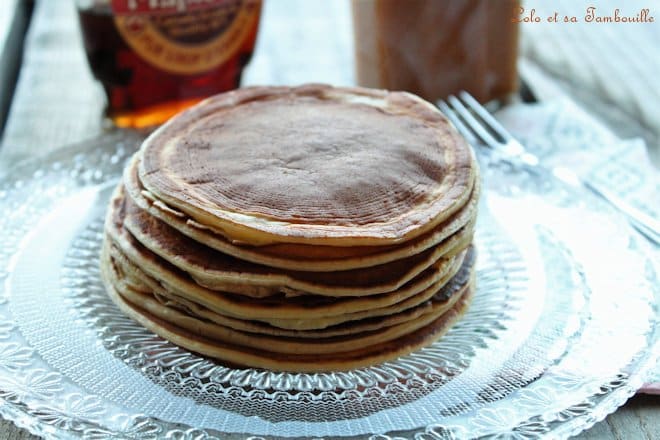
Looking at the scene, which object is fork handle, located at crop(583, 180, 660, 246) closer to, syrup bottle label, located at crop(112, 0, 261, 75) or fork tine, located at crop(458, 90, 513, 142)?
fork tine, located at crop(458, 90, 513, 142)

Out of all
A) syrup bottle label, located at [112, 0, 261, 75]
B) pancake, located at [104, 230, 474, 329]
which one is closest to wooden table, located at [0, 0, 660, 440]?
syrup bottle label, located at [112, 0, 261, 75]

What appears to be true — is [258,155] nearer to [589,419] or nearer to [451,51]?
[589,419]

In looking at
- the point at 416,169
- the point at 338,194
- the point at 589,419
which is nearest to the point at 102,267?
the point at 338,194

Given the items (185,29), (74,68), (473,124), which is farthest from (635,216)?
(74,68)

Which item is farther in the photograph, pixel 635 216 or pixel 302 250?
pixel 635 216

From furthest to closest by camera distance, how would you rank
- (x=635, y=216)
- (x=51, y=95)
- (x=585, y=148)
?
(x=51, y=95) → (x=585, y=148) → (x=635, y=216)

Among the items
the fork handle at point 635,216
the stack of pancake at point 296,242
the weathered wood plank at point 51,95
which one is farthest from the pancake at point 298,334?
the weathered wood plank at point 51,95

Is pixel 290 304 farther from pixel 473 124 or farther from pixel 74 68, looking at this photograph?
pixel 74 68
